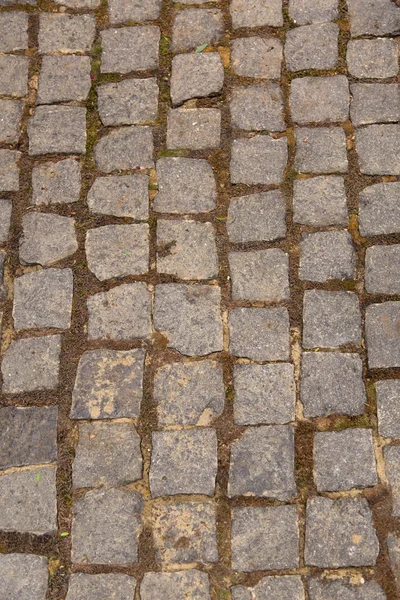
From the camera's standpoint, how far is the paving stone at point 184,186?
367 cm

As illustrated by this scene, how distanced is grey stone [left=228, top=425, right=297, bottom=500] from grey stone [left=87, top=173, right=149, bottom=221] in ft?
4.32

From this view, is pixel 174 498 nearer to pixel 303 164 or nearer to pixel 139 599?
pixel 139 599

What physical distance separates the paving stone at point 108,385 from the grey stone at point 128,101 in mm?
1409

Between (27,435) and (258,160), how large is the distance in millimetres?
1905

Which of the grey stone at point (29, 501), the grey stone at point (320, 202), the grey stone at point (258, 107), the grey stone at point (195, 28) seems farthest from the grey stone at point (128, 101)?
the grey stone at point (29, 501)

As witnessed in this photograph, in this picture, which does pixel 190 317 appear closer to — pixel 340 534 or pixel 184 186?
pixel 184 186

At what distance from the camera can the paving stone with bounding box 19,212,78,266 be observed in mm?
3598

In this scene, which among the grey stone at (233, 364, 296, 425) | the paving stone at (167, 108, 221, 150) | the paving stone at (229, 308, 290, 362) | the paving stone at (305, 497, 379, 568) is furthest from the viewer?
the paving stone at (167, 108, 221, 150)

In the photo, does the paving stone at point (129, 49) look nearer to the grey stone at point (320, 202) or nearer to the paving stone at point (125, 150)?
the paving stone at point (125, 150)

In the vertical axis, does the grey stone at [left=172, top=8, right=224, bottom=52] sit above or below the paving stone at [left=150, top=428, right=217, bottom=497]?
above

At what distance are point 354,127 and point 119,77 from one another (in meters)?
1.42

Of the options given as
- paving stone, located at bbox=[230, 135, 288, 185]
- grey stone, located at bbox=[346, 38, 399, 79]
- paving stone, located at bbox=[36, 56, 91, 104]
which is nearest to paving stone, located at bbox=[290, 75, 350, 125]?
grey stone, located at bbox=[346, 38, 399, 79]

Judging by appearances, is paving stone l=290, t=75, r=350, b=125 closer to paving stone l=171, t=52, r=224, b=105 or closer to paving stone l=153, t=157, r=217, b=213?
paving stone l=171, t=52, r=224, b=105

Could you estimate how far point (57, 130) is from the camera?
3.91 metres
